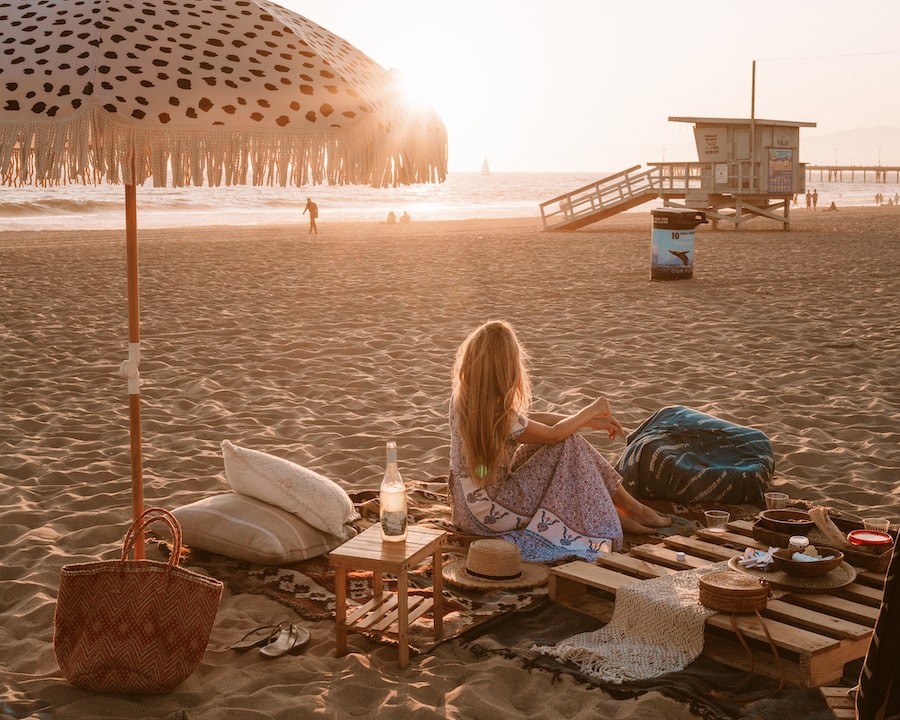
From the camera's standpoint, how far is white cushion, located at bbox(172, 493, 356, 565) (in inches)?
181

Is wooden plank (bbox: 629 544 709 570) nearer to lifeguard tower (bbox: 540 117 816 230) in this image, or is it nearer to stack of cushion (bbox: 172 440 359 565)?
stack of cushion (bbox: 172 440 359 565)

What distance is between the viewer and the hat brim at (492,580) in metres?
4.29

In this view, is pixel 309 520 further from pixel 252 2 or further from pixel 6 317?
pixel 6 317

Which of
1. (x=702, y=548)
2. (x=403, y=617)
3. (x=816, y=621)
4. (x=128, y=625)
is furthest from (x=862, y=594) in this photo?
(x=128, y=625)

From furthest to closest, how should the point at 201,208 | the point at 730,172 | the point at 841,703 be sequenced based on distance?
the point at 201,208
the point at 730,172
the point at 841,703

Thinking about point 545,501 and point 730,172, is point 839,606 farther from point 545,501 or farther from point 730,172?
point 730,172

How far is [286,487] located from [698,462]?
2328 millimetres

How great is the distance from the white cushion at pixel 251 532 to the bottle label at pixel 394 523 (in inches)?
42.0

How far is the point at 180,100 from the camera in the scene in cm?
348

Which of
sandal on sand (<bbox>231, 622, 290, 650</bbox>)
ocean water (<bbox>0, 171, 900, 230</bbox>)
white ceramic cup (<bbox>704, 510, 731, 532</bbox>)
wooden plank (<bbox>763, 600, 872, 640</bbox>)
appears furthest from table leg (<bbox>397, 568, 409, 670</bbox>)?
ocean water (<bbox>0, 171, 900, 230</bbox>)

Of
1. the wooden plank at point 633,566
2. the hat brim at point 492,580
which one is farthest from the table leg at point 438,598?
the wooden plank at point 633,566

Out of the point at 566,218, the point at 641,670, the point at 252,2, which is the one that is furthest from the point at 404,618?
the point at 566,218

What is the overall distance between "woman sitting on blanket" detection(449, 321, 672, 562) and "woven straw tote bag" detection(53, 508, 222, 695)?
1.59m

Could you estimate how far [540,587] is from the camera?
4.39 m
